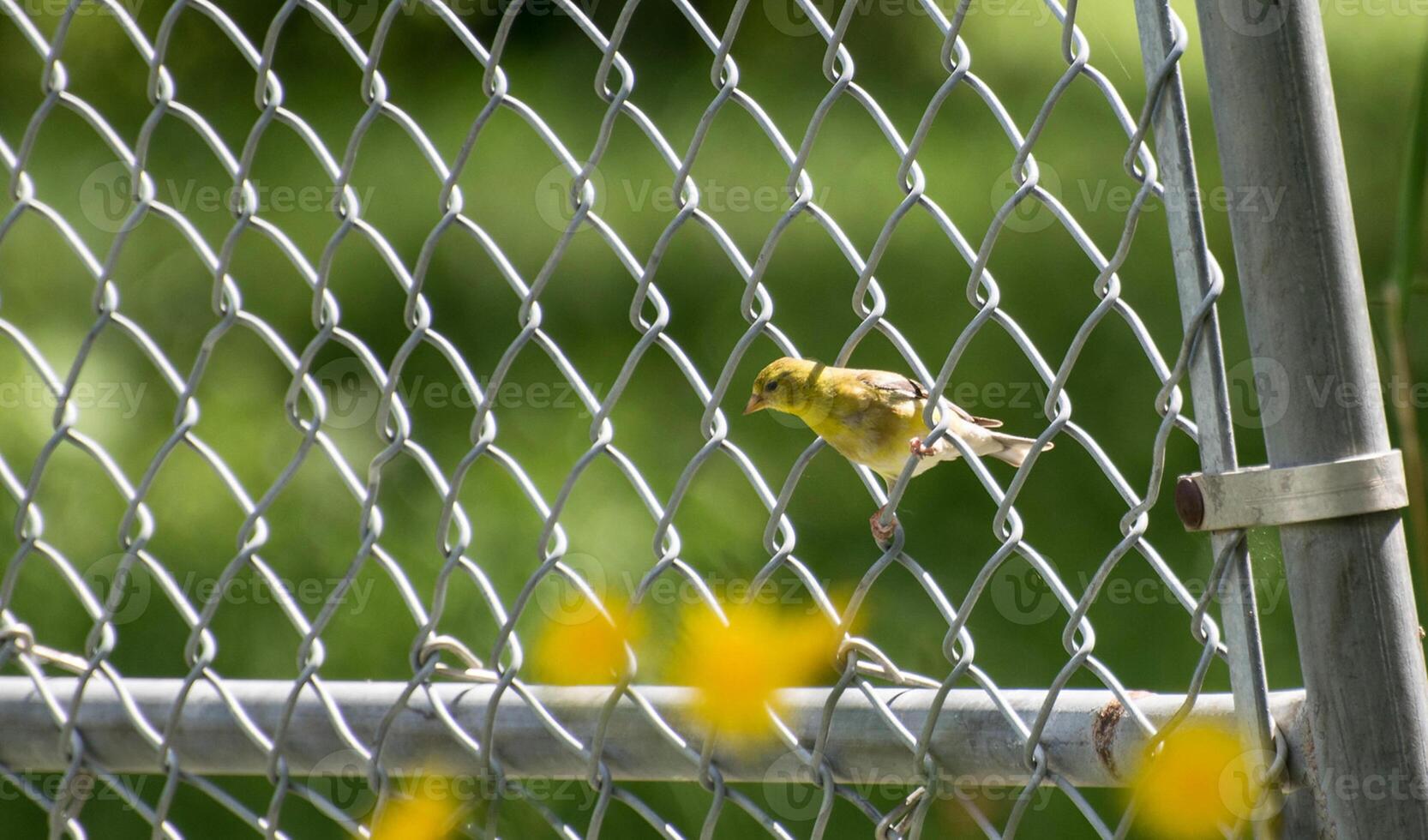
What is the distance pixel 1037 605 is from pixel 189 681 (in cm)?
181

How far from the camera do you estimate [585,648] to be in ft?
5.83

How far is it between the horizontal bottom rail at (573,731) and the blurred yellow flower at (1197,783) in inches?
0.7

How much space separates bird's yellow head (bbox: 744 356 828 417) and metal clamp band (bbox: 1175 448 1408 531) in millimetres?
937

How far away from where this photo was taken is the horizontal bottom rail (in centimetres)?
120

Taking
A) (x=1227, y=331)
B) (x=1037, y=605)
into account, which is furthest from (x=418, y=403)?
(x=1227, y=331)

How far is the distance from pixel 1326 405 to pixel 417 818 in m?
1.15

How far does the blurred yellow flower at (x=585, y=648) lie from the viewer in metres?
1.57
